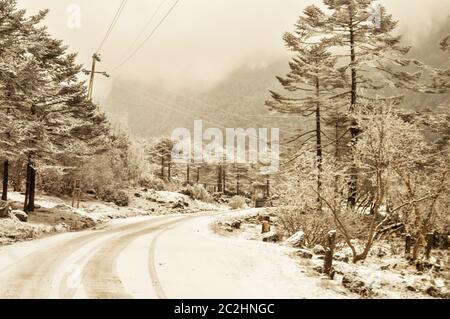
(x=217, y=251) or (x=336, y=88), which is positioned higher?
(x=336, y=88)

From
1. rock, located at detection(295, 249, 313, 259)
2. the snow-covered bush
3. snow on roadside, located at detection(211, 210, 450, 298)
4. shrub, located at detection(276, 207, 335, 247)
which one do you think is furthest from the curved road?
the snow-covered bush

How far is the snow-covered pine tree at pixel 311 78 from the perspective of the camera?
23.4m

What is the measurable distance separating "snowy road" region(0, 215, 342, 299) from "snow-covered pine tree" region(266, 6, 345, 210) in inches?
426

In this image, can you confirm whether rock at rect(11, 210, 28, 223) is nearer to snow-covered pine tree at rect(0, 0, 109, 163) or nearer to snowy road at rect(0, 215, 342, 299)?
snow-covered pine tree at rect(0, 0, 109, 163)

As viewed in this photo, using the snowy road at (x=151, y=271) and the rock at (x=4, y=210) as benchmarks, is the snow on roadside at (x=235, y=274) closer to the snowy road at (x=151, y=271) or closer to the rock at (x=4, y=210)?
the snowy road at (x=151, y=271)

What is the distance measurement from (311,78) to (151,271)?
64.6ft

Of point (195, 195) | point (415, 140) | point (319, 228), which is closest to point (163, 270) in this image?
point (319, 228)

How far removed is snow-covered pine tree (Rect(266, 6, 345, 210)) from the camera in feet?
76.8

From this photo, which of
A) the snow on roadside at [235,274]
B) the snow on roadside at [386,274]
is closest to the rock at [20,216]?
the snow on roadside at [235,274]

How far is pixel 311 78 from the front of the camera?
27.0 metres

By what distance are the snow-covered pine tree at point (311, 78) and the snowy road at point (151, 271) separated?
1081 centimetres
